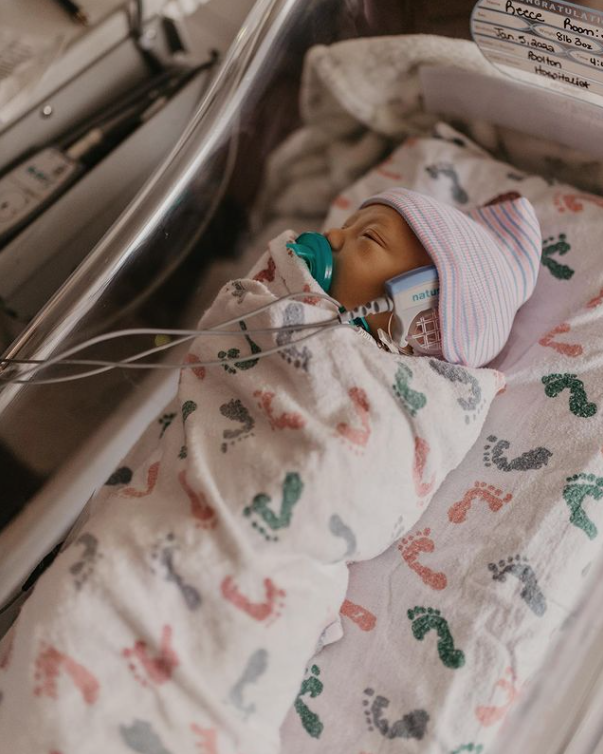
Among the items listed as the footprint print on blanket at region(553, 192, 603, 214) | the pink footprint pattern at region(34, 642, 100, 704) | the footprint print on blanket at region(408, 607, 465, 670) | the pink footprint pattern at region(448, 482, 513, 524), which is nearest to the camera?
the pink footprint pattern at region(34, 642, 100, 704)

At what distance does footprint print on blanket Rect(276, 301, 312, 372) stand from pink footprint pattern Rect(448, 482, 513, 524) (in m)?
0.30

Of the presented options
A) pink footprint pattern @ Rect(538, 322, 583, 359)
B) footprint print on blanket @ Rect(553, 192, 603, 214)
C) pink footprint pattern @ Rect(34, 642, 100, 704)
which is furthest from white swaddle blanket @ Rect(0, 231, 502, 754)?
footprint print on blanket @ Rect(553, 192, 603, 214)

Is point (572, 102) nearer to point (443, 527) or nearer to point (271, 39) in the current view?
point (271, 39)

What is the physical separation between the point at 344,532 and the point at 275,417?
16cm

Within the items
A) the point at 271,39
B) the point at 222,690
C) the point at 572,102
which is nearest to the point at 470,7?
the point at 572,102

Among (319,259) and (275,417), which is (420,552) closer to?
(275,417)

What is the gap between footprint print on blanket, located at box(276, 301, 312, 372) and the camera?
0.84 metres

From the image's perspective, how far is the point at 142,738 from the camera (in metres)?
0.71

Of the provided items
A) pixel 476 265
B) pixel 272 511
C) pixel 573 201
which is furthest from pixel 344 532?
pixel 573 201

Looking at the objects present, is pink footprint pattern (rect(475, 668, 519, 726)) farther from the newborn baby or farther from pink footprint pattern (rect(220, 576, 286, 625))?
pink footprint pattern (rect(220, 576, 286, 625))

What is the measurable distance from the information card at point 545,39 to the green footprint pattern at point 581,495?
1.97ft

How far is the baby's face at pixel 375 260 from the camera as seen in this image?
37.3 inches

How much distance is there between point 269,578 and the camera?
751mm

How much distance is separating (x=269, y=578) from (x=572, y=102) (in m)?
0.89
